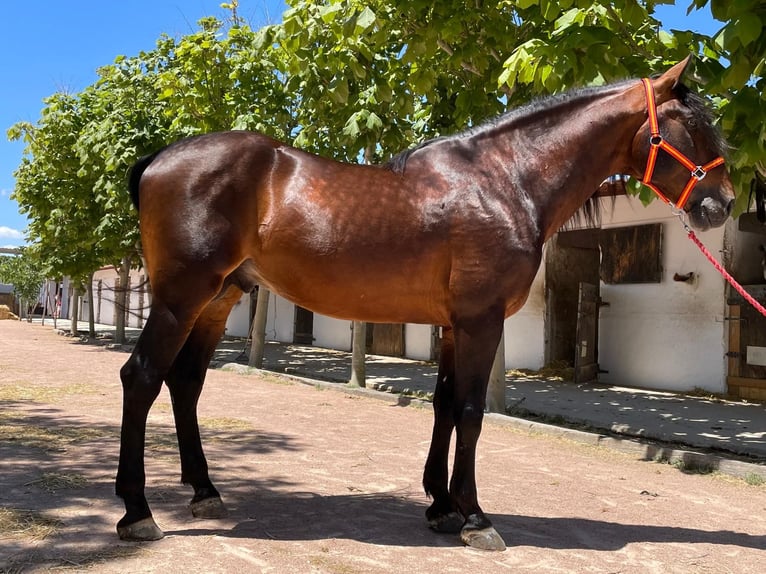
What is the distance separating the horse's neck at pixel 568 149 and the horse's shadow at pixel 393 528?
1637mm

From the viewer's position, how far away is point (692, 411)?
9.14m

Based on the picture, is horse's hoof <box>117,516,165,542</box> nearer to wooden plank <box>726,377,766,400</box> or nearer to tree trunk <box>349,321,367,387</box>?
tree trunk <box>349,321,367,387</box>

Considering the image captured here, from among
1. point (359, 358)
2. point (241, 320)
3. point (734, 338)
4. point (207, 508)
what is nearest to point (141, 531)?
point (207, 508)

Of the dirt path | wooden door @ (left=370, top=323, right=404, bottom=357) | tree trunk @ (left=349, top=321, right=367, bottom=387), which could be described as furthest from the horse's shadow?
wooden door @ (left=370, top=323, right=404, bottom=357)

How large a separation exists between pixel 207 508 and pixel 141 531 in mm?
478

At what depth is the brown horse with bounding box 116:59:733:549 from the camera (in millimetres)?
3152

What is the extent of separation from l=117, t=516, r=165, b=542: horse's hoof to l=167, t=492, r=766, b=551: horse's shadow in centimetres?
15

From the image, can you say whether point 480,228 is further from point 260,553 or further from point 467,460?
point 260,553

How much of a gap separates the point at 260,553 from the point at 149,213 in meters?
1.72

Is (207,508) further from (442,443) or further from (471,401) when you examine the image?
(471,401)

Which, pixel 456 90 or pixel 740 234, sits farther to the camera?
pixel 740 234

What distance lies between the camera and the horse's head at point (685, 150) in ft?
10.8

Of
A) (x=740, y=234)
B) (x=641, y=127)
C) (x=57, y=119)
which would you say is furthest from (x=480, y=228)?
(x=57, y=119)

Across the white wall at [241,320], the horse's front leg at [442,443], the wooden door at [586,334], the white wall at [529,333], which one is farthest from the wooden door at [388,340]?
the horse's front leg at [442,443]
